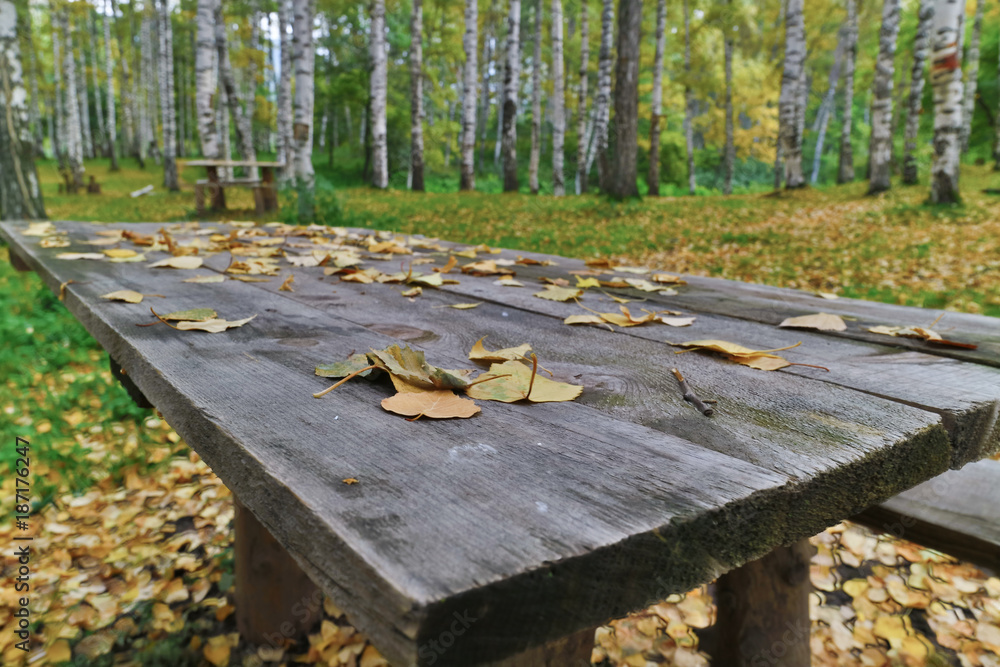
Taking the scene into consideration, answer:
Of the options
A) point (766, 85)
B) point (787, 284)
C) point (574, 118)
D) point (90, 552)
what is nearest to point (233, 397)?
point (90, 552)

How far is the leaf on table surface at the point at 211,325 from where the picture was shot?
1078mm

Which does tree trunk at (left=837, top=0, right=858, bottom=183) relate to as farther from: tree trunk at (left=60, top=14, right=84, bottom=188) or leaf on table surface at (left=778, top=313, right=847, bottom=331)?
tree trunk at (left=60, top=14, right=84, bottom=188)

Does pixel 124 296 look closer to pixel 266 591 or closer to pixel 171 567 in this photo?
pixel 266 591

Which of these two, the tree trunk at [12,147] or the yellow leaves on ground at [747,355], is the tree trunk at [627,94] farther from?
the yellow leaves on ground at [747,355]

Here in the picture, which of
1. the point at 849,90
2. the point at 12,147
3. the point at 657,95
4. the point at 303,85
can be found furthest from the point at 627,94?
the point at 849,90

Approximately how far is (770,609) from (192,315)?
4.84 ft

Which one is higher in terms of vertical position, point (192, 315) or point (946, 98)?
point (946, 98)

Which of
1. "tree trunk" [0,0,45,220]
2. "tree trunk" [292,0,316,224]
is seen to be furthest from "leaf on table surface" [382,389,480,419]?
"tree trunk" [292,0,316,224]

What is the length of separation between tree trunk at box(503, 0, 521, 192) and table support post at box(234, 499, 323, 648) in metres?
13.2

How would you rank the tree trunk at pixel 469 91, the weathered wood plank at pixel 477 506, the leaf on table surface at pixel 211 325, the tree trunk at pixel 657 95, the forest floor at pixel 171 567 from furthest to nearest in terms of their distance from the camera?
the tree trunk at pixel 657 95
the tree trunk at pixel 469 91
the forest floor at pixel 171 567
the leaf on table surface at pixel 211 325
the weathered wood plank at pixel 477 506

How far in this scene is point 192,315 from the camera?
3.77 feet

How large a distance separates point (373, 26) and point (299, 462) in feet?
46.4

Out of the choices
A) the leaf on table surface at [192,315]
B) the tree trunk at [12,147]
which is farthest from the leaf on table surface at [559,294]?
the tree trunk at [12,147]

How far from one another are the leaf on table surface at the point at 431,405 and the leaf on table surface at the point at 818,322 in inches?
31.7
